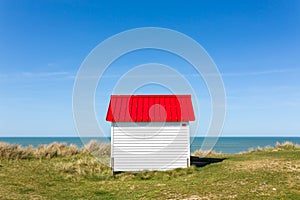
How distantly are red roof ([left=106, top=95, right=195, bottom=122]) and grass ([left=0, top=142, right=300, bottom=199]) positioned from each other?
3.13 m

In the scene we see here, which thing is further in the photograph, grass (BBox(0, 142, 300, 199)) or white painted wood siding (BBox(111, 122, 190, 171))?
white painted wood siding (BBox(111, 122, 190, 171))

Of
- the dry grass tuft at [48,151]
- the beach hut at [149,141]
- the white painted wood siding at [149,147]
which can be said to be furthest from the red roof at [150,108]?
the dry grass tuft at [48,151]

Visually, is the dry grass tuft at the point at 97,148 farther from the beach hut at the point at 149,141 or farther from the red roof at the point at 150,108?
the beach hut at the point at 149,141

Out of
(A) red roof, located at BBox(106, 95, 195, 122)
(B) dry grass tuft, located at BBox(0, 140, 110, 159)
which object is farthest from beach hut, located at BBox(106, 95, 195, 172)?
(B) dry grass tuft, located at BBox(0, 140, 110, 159)

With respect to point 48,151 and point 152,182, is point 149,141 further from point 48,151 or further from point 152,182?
point 48,151

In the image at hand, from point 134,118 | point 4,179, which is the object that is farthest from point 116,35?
point 4,179

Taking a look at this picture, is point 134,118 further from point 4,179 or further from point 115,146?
point 4,179

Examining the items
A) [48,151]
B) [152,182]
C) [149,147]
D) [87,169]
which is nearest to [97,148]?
[48,151]

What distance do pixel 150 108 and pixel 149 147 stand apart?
2.57m

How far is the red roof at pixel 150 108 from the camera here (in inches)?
699

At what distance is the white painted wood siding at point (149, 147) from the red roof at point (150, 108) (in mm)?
426

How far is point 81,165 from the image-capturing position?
19500 mm

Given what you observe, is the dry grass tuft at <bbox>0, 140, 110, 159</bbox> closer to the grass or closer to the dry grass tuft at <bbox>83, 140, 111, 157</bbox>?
the dry grass tuft at <bbox>83, 140, 111, 157</bbox>

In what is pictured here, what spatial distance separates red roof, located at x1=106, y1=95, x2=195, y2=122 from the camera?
1775 centimetres
